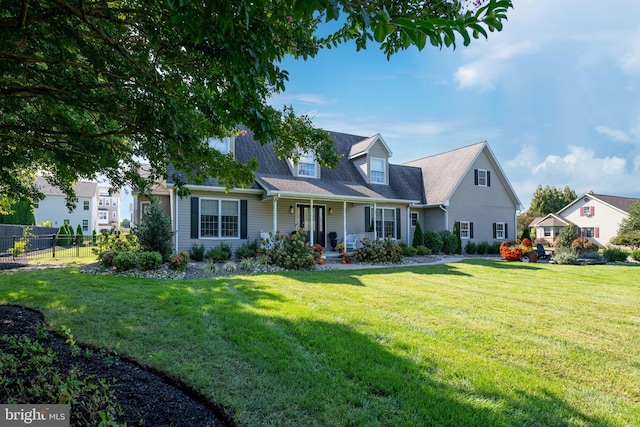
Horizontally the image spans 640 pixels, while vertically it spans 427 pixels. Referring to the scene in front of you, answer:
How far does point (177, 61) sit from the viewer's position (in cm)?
334

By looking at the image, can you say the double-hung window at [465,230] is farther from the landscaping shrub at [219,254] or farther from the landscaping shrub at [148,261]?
the landscaping shrub at [148,261]

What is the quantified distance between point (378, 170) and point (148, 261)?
1296 centimetres

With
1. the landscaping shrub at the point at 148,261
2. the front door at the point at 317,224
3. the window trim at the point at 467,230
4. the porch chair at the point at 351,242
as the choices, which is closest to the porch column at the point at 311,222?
the front door at the point at 317,224

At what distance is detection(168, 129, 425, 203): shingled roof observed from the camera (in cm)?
1412

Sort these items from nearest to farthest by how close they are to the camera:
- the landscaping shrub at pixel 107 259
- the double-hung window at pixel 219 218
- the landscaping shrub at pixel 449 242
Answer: the landscaping shrub at pixel 107 259 < the double-hung window at pixel 219 218 < the landscaping shrub at pixel 449 242

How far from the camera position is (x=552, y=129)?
1878 centimetres

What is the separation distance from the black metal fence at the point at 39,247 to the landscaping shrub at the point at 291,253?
7593 millimetres

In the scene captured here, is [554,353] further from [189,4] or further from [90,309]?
[90,309]

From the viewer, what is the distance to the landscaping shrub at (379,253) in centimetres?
1380

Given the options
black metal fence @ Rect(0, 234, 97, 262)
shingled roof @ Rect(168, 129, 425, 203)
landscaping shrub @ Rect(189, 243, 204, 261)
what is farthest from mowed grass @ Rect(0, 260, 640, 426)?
black metal fence @ Rect(0, 234, 97, 262)

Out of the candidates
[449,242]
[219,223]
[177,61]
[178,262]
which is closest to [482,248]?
[449,242]

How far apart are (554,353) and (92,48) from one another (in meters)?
6.30

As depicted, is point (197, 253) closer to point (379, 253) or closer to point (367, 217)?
point (379, 253)

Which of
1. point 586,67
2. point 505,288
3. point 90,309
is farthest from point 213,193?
A: point 586,67
